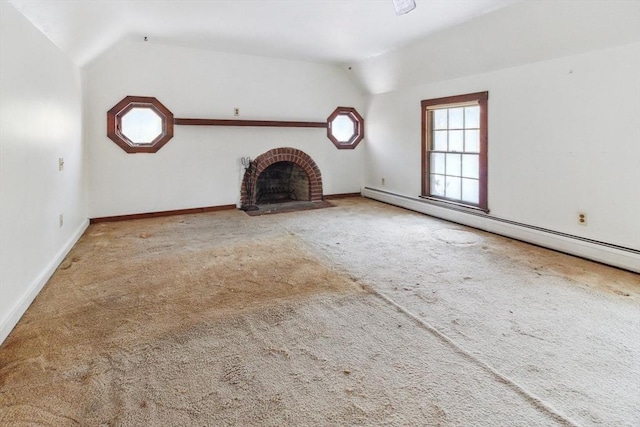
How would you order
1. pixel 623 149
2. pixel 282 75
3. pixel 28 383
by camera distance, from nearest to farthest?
pixel 28 383 < pixel 623 149 < pixel 282 75

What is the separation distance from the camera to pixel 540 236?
3930mm

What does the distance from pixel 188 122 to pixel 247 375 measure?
4.68 meters

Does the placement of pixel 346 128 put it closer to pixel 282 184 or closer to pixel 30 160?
pixel 282 184

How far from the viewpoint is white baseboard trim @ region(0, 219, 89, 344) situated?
86.9 inches

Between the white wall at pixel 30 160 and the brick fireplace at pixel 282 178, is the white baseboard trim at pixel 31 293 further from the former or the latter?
the brick fireplace at pixel 282 178

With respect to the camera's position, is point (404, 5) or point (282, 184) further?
point (282, 184)

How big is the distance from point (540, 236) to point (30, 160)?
185 inches

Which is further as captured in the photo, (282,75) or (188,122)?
(282,75)

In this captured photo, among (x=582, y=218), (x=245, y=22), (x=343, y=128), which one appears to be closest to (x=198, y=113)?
(x=245, y=22)

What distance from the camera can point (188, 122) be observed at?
222 inches

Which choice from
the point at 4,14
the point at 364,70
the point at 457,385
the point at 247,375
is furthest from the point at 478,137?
the point at 4,14

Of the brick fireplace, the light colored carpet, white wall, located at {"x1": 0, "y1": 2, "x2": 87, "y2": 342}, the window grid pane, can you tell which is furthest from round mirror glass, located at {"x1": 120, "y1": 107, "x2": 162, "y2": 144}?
the window grid pane

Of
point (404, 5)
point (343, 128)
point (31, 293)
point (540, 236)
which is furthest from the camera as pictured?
point (343, 128)

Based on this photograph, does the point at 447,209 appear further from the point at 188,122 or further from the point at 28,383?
the point at 28,383
